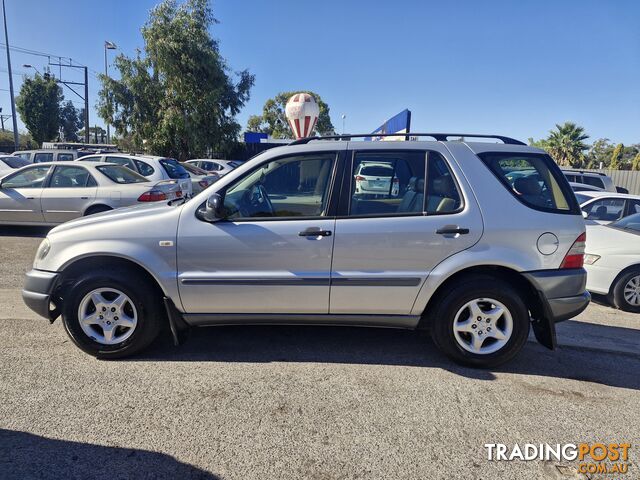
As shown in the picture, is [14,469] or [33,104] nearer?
[14,469]

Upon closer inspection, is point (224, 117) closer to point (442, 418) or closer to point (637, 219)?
point (637, 219)

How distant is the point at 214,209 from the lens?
3.22 m

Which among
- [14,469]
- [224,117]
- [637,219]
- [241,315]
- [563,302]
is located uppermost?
[224,117]

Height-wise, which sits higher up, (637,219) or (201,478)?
(637,219)

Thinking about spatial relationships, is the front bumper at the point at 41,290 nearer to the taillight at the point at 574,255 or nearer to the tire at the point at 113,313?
the tire at the point at 113,313

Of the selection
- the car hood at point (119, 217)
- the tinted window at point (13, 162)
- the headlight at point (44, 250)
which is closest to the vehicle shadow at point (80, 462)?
the headlight at point (44, 250)

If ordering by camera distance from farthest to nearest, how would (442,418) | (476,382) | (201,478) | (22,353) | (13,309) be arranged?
(13,309), (22,353), (476,382), (442,418), (201,478)

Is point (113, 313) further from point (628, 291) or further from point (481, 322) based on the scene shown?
point (628, 291)

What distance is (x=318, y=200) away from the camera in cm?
337

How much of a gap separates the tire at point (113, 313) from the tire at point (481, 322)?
230 cm

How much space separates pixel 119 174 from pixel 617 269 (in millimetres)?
8192

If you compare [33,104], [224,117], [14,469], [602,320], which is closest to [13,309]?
[14,469]

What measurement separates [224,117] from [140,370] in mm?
22433

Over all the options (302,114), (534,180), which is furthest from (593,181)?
(534,180)
